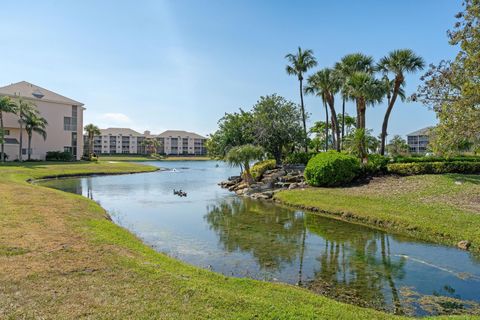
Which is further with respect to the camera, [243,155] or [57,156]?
[57,156]

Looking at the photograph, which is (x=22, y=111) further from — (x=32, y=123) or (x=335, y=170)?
(x=335, y=170)

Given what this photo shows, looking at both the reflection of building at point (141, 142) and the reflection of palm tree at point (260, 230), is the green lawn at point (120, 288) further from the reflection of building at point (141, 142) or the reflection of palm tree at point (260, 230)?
the reflection of building at point (141, 142)

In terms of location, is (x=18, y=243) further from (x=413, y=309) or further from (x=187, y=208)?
(x=187, y=208)

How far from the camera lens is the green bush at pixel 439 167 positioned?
80.4 feet

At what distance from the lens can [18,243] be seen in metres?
9.44

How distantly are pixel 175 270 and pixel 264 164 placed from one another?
2836 centimetres

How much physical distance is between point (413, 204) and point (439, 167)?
832 cm

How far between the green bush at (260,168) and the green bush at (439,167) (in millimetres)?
13778

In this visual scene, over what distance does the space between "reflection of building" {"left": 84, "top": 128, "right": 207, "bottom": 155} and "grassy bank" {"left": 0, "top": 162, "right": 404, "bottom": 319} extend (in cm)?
14391

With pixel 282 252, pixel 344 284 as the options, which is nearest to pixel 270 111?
pixel 282 252

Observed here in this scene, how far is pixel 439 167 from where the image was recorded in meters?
Result: 24.8

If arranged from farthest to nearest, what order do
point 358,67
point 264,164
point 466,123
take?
1. point 358,67
2. point 264,164
3. point 466,123

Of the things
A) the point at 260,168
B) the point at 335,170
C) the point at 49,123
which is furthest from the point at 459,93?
the point at 49,123

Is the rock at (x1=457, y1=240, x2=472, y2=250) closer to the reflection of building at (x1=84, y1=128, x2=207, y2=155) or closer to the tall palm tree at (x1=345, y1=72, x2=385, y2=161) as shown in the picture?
the tall palm tree at (x1=345, y1=72, x2=385, y2=161)
